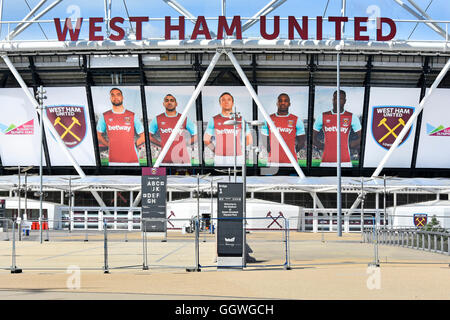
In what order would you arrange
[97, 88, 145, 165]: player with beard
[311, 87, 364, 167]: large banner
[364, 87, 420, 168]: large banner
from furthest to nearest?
[97, 88, 145, 165]: player with beard → [311, 87, 364, 167]: large banner → [364, 87, 420, 168]: large banner

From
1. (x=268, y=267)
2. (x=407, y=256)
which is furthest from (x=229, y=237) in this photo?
(x=407, y=256)

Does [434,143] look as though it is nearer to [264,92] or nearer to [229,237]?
[264,92]

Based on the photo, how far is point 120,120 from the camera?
7725 cm

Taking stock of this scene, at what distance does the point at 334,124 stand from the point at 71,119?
3075cm

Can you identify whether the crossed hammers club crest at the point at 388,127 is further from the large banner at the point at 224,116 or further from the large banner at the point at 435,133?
the large banner at the point at 224,116

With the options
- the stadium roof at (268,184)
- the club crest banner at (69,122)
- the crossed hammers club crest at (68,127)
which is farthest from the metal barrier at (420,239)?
the crossed hammers club crest at (68,127)

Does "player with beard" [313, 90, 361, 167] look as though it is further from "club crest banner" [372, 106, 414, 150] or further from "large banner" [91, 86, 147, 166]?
"large banner" [91, 86, 147, 166]

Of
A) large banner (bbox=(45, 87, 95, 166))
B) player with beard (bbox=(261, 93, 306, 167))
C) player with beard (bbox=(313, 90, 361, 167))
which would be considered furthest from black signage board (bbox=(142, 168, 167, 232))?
player with beard (bbox=(313, 90, 361, 167))

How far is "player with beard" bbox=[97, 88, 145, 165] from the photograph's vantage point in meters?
77.2

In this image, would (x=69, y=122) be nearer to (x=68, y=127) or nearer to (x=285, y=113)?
(x=68, y=127)

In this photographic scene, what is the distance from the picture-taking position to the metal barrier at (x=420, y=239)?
31203mm

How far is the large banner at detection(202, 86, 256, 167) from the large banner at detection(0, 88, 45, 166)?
66.2ft

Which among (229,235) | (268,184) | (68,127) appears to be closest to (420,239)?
(229,235)

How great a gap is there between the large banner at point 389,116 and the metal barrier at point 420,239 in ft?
114
